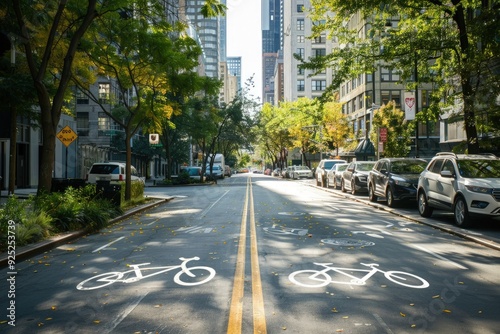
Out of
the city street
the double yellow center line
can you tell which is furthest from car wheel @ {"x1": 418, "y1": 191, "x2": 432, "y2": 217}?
the double yellow center line

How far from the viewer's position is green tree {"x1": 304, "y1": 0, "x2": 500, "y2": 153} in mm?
14866

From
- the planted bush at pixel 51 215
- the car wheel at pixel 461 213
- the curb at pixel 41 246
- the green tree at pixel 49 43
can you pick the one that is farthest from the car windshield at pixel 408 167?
the curb at pixel 41 246

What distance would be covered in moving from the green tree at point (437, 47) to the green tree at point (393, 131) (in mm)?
11894

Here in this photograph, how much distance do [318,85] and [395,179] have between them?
8589cm

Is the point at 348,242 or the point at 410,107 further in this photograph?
the point at 410,107

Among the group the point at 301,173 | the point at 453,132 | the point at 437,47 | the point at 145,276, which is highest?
the point at 437,47

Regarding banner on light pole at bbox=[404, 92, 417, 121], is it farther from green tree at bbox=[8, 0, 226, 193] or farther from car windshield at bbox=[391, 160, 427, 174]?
green tree at bbox=[8, 0, 226, 193]

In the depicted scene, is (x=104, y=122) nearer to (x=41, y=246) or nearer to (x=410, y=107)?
(x=410, y=107)

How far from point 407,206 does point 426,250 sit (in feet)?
34.9

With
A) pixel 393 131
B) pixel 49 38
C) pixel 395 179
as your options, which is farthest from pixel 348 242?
pixel 393 131

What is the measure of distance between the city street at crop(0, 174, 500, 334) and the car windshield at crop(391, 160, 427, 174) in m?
7.30

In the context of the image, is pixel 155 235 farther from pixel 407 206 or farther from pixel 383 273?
pixel 407 206

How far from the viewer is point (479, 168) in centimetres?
1341

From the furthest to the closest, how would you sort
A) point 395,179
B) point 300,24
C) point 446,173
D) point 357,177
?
1. point 300,24
2. point 357,177
3. point 395,179
4. point 446,173
